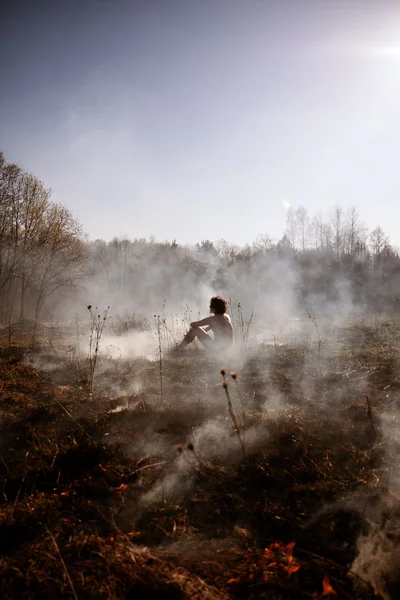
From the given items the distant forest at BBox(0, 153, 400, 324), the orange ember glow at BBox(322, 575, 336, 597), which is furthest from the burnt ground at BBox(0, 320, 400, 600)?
the distant forest at BBox(0, 153, 400, 324)

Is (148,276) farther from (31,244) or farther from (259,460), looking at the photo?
(259,460)

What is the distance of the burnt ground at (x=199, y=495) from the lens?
1.67 m

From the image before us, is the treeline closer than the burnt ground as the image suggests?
No

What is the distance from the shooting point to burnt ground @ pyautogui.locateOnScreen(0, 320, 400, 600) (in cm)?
167

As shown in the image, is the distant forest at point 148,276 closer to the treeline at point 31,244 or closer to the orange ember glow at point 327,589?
the treeline at point 31,244

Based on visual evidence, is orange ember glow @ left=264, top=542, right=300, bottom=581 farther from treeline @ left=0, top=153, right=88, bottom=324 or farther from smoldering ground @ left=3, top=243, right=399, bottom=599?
treeline @ left=0, top=153, right=88, bottom=324

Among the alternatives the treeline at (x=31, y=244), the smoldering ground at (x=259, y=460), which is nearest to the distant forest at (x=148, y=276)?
the treeline at (x=31, y=244)

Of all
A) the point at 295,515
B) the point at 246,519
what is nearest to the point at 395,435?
the point at 295,515

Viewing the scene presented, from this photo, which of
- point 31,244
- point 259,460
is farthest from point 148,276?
point 259,460

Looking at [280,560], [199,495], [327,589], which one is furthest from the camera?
[199,495]

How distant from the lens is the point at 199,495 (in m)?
2.41

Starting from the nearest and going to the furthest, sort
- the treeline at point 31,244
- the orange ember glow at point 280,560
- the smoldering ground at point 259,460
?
the orange ember glow at point 280,560
the smoldering ground at point 259,460
the treeline at point 31,244

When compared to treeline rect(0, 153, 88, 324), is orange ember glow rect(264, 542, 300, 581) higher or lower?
lower

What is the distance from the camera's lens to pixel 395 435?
122 inches
